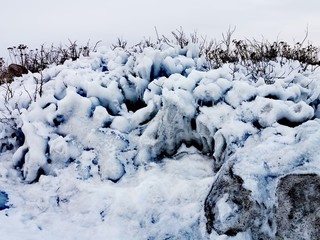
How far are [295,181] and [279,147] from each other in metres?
0.43

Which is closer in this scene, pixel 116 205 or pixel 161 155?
pixel 116 205

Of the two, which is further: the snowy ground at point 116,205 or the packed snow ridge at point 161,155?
the snowy ground at point 116,205

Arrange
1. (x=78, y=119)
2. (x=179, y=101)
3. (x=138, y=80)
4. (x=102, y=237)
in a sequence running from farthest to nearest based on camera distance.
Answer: (x=138, y=80)
(x=78, y=119)
(x=179, y=101)
(x=102, y=237)

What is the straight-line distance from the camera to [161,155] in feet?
13.9

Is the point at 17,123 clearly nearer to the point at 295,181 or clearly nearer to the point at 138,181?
the point at 138,181

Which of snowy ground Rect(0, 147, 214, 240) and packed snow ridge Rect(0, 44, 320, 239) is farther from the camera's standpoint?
snowy ground Rect(0, 147, 214, 240)

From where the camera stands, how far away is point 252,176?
3.28m

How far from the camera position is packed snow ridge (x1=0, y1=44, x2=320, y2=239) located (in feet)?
10.6

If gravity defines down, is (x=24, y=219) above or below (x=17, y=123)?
below

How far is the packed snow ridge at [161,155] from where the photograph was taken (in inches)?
127

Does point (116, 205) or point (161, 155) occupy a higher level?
point (161, 155)

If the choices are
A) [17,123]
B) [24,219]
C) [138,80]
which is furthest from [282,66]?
[24,219]

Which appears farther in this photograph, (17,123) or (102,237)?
(17,123)

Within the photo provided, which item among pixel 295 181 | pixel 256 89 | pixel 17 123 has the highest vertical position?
pixel 256 89
